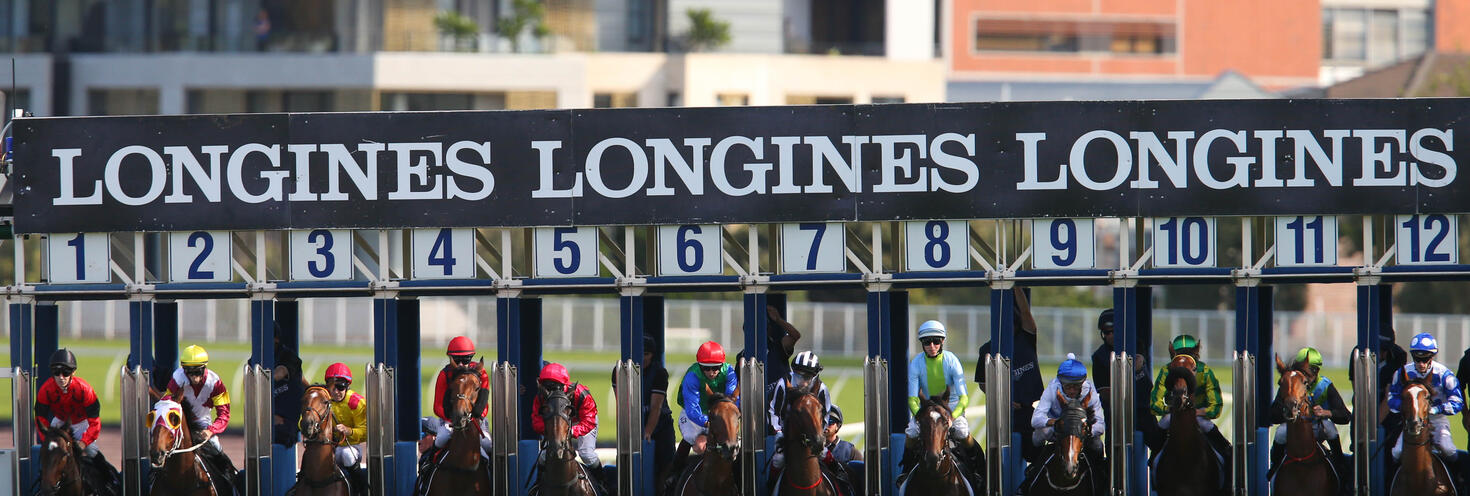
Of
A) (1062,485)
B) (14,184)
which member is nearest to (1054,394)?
(1062,485)

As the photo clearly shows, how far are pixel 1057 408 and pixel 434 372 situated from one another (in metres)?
20.5

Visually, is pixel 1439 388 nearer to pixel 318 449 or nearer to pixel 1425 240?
pixel 1425 240

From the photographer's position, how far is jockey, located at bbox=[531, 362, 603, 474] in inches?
465

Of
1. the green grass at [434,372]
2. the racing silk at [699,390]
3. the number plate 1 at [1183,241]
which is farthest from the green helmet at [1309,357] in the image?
the green grass at [434,372]

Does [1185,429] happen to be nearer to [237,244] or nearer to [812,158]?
[812,158]

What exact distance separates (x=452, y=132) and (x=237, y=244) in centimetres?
206

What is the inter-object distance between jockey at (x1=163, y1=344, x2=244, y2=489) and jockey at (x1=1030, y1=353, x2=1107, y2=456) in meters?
6.04

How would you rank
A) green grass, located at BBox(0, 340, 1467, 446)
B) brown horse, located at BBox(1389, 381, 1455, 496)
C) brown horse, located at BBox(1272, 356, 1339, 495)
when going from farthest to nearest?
green grass, located at BBox(0, 340, 1467, 446) → brown horse, located at BBox(1272, 356, 1339, 495) → brown horse, located at BBox(1389, 381, 1455, 496)

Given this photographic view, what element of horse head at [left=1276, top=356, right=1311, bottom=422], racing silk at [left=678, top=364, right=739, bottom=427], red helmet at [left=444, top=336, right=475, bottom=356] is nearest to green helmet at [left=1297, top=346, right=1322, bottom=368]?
horse head at [left=1276, top=356, right=1311, bottom=422]

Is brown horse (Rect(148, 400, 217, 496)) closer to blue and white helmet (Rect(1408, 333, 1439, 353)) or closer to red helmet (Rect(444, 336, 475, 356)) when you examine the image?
red helmet (Rect(444, 336, 475, 356))

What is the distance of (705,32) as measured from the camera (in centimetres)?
4156

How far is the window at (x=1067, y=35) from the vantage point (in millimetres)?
55312

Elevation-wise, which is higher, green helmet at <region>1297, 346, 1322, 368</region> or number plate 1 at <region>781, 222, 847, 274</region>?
number plate 1 at <region>781, 222, 847, 274</region>

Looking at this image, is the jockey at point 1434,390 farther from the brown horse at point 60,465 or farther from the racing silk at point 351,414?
the brown horse at point 60,465
